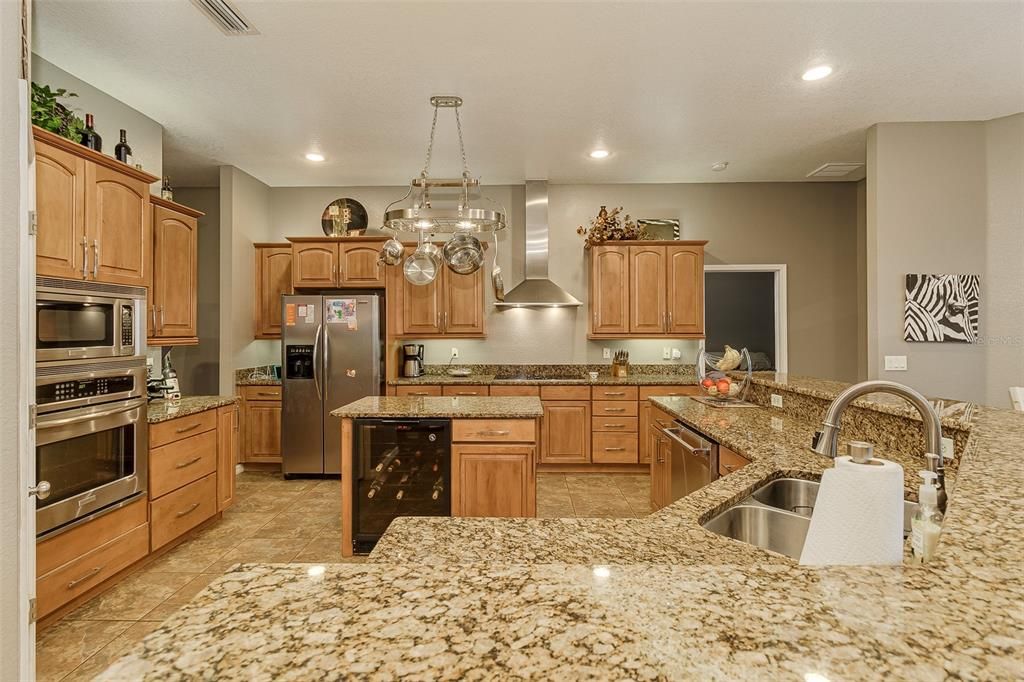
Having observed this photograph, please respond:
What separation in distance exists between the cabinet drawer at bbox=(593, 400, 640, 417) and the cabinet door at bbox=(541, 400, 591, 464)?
4.2 inches

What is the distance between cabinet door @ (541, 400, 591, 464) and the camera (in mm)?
4672

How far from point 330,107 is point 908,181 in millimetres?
4250

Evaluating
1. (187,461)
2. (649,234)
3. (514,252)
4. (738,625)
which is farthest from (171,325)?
(649,234)

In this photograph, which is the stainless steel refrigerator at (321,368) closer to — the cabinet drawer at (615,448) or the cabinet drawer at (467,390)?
the cabinet drawer at (467,390)

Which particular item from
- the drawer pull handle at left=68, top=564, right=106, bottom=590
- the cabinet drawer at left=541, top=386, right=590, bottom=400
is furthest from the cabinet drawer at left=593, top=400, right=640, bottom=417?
the drawer pull handle at left=68, top=564, right=106, bottom=590

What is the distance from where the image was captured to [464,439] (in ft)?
9.11

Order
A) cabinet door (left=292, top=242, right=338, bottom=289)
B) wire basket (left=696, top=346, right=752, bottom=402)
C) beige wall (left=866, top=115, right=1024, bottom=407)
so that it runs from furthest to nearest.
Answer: cabinet door (left=292, top=242, right=338, bottom=289)
beige wall (left=866, top=115, right=1024, bottom=407)
wire basket (left=696, top=346, right=752, bottom=402)

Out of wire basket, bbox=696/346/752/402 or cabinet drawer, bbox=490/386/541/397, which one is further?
cabinet drawer, bbox=490/386/541/397

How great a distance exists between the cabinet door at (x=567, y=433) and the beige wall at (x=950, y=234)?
2357 mm

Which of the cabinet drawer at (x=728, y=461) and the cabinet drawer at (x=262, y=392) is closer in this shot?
the cabinet drawer at (x=728, y=461)

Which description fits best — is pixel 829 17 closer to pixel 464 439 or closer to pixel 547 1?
pixel 547 1

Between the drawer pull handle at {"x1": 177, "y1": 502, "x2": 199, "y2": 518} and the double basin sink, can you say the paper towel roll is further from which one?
the drawer pull handle at {"x1": 177, "y1": 502, "x2": 199, "y2": 518}

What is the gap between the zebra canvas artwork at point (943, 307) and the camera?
→ 11.5 feet

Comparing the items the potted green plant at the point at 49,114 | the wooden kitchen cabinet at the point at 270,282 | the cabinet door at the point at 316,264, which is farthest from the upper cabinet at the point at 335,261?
the potted green plant at the point at 49,114
